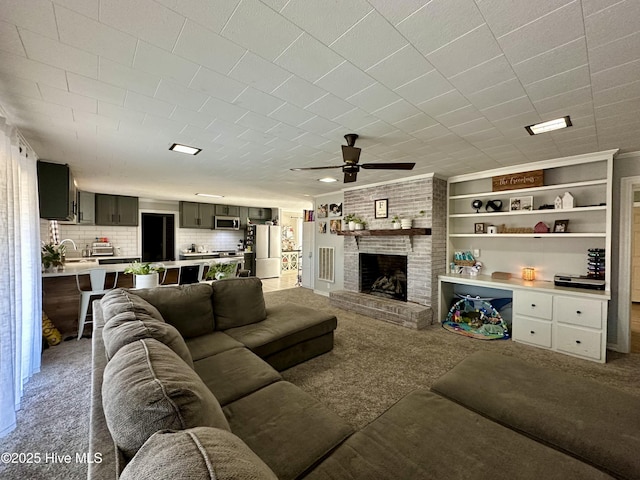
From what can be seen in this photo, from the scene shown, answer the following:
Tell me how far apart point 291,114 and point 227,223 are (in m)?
6.96

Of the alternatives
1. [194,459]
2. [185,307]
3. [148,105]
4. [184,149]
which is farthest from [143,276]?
[194,459]

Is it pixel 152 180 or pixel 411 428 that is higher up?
pixel 152 180

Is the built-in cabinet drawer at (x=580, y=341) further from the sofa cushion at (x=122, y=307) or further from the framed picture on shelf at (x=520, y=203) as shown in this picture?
the sofa cushion at (x=122, y=307)

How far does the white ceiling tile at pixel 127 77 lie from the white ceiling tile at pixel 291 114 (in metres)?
0.86

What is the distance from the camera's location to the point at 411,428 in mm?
1339

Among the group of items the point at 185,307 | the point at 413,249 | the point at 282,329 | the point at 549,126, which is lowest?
the point at 282,329

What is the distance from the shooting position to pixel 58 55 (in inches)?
62.6

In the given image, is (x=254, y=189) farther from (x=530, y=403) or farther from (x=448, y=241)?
(x=530, y=403)

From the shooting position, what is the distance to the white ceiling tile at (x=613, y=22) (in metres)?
1.26

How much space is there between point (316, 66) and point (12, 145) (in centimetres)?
269

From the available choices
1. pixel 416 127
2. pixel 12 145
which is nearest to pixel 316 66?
pixel 416 127

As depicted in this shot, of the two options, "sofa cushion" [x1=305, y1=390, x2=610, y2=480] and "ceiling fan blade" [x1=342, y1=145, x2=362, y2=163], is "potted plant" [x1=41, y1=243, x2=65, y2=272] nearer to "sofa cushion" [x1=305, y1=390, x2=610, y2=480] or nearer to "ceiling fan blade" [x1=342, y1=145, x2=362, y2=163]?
"ceiling fan blade" [x1=342, y1=145, x2=362, y2=163]

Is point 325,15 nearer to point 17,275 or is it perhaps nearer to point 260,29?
point 260,29

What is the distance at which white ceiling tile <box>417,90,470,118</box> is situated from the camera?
6.66 ft
